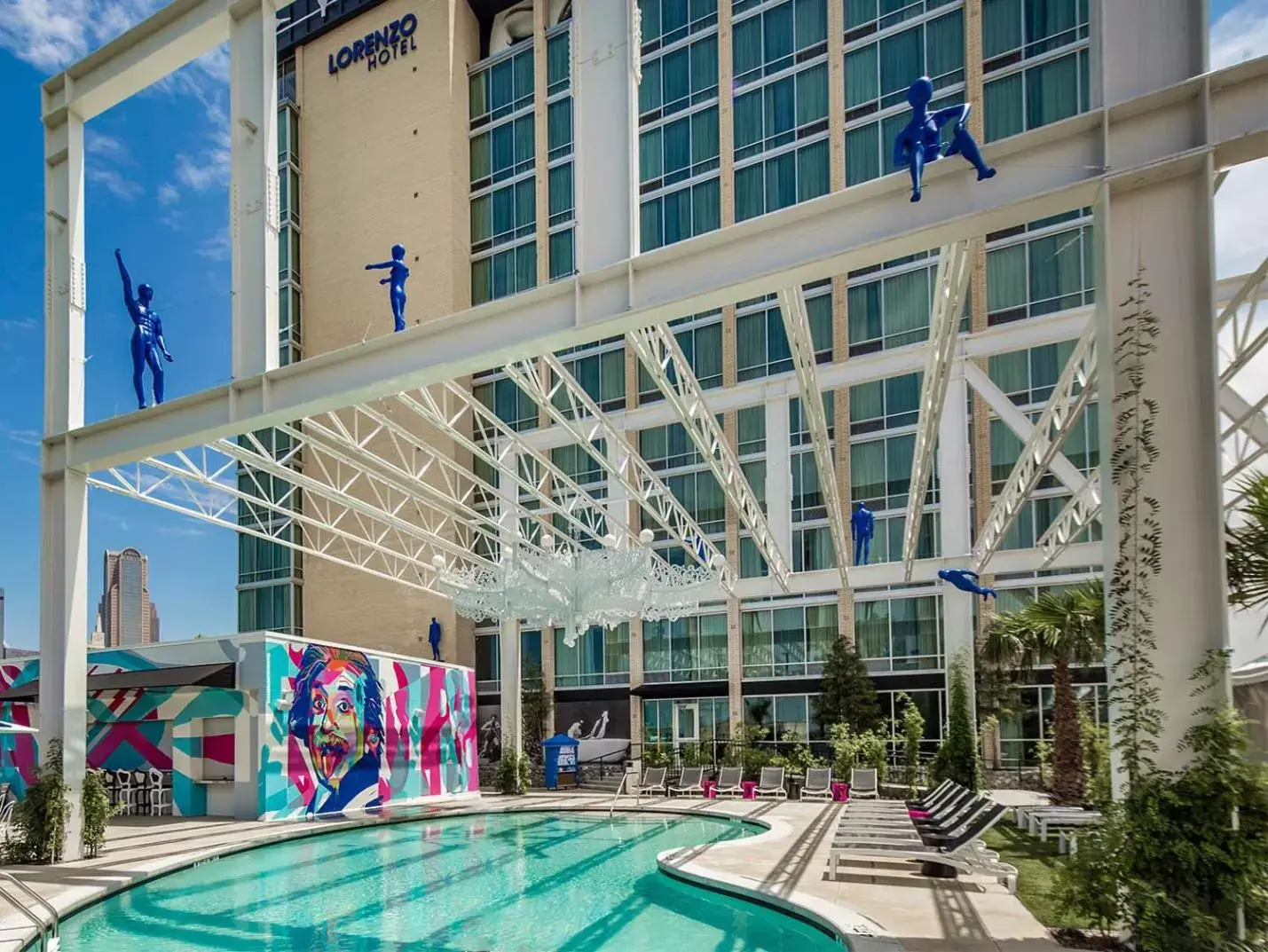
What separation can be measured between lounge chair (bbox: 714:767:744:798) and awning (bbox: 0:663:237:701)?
10.8 meters

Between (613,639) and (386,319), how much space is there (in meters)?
14.4

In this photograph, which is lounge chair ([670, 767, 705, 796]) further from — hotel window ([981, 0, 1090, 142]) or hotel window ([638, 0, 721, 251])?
hotel window ([981, 0, 1090, 142])

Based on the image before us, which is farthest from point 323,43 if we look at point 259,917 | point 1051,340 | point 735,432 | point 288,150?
point 259,917

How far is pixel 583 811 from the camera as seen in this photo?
69.1 ft

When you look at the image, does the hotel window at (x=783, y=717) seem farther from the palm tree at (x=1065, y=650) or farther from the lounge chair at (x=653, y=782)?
the palm tree at (x=1065, y=650)

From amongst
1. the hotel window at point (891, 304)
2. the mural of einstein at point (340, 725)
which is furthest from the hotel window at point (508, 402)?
the mural of einstein at point (340, 725)

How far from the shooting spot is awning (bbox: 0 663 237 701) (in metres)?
19.7

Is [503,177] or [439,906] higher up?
[503,177]

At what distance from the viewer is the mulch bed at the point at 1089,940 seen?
7.28 metres

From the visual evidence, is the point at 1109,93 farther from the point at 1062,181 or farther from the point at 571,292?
the point at 571,292

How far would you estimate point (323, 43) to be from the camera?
41531 mm

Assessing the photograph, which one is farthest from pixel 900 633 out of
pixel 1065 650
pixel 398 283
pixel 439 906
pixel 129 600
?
pixel 129 600

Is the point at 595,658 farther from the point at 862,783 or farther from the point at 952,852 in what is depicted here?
the point at 952,852

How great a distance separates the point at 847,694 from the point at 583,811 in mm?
10763
